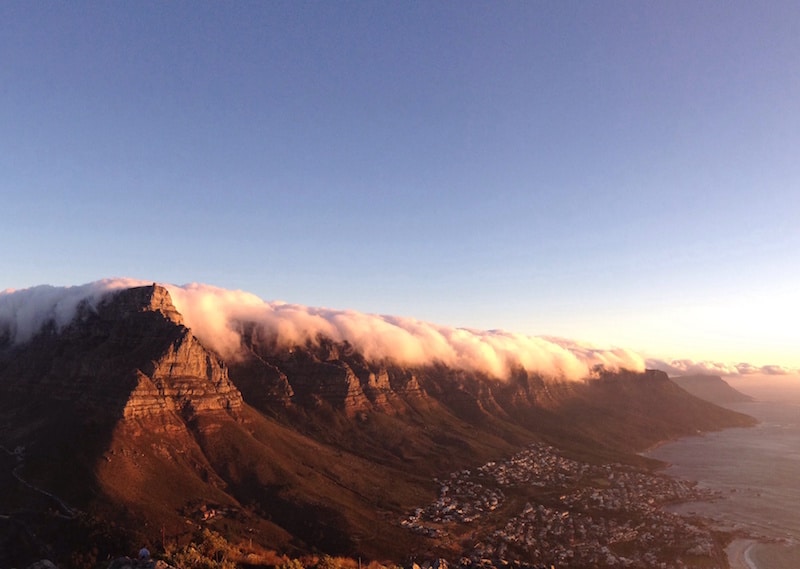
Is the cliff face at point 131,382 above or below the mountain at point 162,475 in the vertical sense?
above

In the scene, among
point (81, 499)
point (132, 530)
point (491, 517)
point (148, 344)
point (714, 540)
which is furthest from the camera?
point (148, 344)

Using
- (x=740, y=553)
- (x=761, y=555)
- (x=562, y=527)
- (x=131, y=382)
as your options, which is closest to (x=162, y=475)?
(x=131, y=382)

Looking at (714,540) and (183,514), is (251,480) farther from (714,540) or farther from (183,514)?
(714,540)

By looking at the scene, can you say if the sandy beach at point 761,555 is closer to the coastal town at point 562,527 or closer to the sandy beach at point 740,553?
the sandy beach at point 740,553

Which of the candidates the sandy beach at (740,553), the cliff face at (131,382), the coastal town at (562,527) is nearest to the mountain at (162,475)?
the cliff face at (131,382)

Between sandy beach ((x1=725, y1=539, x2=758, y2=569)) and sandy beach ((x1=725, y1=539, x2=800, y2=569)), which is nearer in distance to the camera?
sandy beach ((x1=725, y1=539, x2=758, y2=569))

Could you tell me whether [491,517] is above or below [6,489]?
below

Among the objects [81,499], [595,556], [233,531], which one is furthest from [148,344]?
[595,556]

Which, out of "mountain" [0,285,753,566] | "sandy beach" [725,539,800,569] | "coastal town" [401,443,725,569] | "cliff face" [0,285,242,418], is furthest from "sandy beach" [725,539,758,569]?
"cliff face" [0,285,242,418]

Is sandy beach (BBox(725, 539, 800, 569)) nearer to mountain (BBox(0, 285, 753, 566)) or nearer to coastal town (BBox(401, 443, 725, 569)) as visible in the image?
coastal town (BBox(401, 443, 725, 569))
